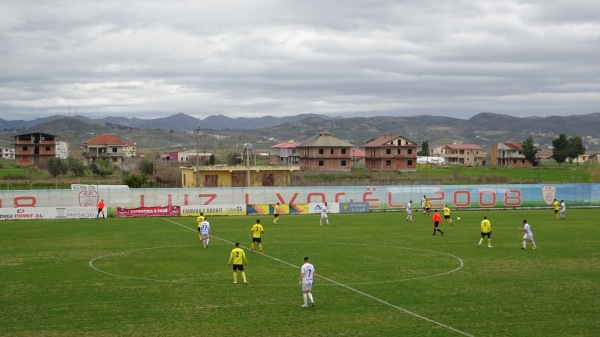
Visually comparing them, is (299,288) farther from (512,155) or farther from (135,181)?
(512,155)

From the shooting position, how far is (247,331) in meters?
20.8

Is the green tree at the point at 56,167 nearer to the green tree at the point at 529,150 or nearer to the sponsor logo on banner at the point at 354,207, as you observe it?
the sponsor logo on banner at the point at 354,207

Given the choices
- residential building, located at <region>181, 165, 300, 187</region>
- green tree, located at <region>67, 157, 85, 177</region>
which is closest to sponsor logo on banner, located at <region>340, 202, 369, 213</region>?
residential building, located at <region>181, 165, 300, 187</region>

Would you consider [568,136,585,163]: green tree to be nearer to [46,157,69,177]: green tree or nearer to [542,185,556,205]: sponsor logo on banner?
[542,185,556,205]: sponsor logo on banner

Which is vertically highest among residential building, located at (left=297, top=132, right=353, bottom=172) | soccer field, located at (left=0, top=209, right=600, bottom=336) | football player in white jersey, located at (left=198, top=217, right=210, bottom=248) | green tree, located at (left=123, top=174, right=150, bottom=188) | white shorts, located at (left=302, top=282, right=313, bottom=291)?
residential building, located at (left=297, top=132, right=353, bottom=172)

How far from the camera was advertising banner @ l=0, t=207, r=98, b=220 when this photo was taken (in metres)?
64.8

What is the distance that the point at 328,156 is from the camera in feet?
448

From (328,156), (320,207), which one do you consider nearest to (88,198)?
(320,207)

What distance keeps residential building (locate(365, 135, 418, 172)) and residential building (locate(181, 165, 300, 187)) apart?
45.0m

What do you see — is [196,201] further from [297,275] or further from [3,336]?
[3,336]

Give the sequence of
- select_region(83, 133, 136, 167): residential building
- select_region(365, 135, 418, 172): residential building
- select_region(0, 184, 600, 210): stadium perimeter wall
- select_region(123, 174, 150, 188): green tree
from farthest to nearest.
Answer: select_region(83, 133, 136, 167): residential building, select_region(365, 135, 418, 172): residential building, select_region(123, 174, 150, 188): green tree, select_region(0, 184, 600, 210): stadium perimeter wall

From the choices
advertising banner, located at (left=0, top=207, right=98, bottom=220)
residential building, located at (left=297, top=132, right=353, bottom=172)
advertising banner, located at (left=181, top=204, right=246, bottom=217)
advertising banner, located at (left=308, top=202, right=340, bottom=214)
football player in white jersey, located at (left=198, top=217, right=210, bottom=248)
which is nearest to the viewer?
football player in white jersey, located at (left=198, top=217, right=210, bottom=248)

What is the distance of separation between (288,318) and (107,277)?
11740 mm

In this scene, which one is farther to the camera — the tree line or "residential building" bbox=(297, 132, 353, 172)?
the tree line
